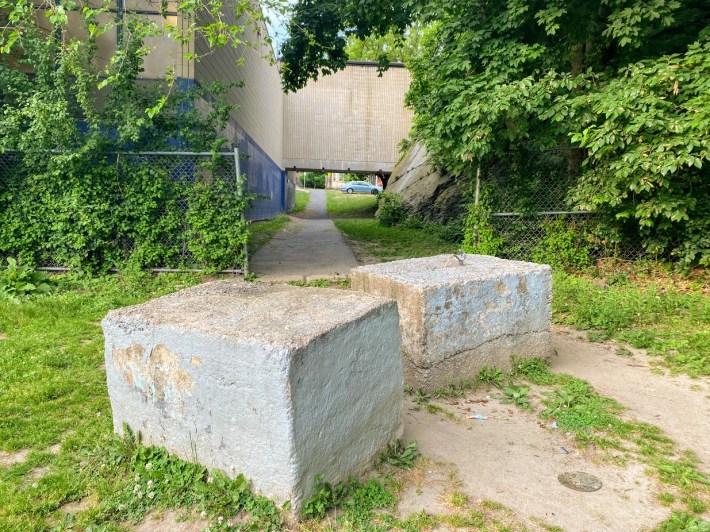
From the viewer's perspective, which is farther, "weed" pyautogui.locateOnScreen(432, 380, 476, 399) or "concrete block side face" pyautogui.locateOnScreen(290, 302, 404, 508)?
"weed" pyautogui.locateOnScreen(432, 380, 476, 399)

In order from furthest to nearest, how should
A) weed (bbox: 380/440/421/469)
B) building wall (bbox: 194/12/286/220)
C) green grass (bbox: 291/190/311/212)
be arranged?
green grass (bbox: 291/190/311/212) < building wall (bbox: 194/12/286/220) < weed (bbox: 380/440/421/469)

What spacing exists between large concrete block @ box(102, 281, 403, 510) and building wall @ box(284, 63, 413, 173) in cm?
2322

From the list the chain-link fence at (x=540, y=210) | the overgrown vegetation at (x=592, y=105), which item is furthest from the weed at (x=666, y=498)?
the chain-link fence at (x=540, y=210)

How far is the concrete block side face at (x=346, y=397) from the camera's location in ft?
6.89

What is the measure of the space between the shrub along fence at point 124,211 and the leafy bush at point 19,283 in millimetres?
440

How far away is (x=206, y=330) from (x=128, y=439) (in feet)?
2.94

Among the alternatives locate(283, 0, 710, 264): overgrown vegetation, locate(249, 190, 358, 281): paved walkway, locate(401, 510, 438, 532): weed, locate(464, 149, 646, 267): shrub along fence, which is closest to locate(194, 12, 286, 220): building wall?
locate(249, 190, 358, 281): paved walkway

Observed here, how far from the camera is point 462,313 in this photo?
143 inches

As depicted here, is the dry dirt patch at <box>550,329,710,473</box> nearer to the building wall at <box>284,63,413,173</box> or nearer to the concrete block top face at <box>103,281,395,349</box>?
the concrete block top face at <box>103,281,395,349</box>

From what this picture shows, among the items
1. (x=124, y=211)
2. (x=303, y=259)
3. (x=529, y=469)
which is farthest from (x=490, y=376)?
(x=303, y=259)

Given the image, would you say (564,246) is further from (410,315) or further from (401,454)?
(401,454)

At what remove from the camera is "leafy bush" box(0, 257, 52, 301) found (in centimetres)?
589

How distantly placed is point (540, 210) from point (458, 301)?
452 centimetres

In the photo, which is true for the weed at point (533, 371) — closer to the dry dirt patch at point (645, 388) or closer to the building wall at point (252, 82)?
the dry dirt patch at point (645, 388)
